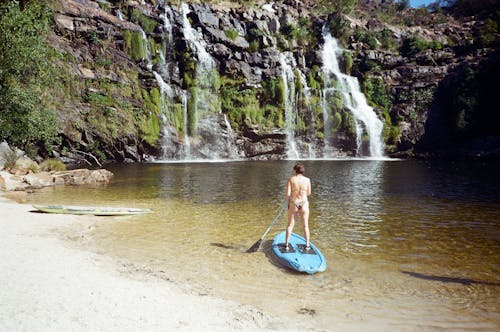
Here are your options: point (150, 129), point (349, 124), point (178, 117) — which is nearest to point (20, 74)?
point (150, 129)

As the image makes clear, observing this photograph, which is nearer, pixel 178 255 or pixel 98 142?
pixel 178 255

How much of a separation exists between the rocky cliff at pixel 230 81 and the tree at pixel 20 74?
11.9 m

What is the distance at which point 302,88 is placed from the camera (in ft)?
149

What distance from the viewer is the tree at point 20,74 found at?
65.8ft

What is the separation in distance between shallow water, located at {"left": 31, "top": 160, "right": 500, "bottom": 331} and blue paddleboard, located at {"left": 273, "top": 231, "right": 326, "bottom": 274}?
0.19 meters

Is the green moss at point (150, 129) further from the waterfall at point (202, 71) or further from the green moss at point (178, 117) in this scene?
the waterfall at point (202, 71)

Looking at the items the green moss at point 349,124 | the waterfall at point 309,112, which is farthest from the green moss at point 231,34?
the green moss at point 349,124

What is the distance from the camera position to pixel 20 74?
2103 cm

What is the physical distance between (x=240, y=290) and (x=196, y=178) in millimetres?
17107

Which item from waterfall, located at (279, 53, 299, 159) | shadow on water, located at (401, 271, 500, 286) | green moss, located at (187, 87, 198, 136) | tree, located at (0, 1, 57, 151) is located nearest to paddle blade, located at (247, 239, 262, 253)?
shadow on water, located at (401, 271, 500, 286)

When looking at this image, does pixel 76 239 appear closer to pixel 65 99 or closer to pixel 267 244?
pixel 267 244

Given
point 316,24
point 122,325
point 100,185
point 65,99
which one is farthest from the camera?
point 316,24

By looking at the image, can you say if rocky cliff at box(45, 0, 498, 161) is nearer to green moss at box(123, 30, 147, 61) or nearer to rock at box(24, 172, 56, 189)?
green moss at box(123, 30, 147, 61)

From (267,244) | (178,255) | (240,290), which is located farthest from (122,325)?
(267,244)
